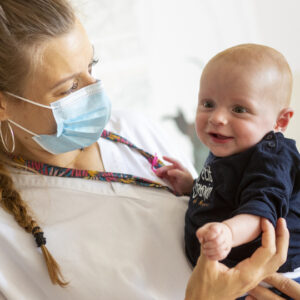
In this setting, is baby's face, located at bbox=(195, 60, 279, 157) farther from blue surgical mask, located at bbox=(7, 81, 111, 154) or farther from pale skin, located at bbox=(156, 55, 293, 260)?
blue surgical mask, located at bbox=(7, 81, 111, 154)

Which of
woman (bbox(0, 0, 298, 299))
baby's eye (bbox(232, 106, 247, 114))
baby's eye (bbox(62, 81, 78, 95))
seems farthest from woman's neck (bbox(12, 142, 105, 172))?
baby's eye (bbox(232, 106, 247, 114))

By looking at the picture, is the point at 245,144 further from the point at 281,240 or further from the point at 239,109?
the point at 281,240

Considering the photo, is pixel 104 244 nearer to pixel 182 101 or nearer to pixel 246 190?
pixel 246 190

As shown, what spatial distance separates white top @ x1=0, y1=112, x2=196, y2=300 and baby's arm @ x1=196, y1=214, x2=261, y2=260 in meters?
0.35

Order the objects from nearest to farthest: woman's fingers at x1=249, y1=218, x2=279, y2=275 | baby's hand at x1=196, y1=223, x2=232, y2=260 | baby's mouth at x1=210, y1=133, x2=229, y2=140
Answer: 1. baby's hand at x1=196, y1=223, x2=232, y2=260
2. woman's fingers at x1=249, y1=218, x2=279, y2=275
3. baby's mouth at x1=210, y1=133, x2=229, y2=140

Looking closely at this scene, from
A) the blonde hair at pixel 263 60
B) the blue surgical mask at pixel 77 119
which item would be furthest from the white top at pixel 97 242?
the blonde hair at pixel 263 60

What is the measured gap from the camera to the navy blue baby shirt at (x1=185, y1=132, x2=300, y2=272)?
3.72ft

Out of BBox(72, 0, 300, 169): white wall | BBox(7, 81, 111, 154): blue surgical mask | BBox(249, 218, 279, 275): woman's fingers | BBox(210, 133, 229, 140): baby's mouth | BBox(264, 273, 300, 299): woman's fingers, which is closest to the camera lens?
BBox(249, 218, 279, 275): woman's fingers

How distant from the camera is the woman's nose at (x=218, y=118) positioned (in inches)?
49.6

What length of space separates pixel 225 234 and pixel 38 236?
60 centimetres

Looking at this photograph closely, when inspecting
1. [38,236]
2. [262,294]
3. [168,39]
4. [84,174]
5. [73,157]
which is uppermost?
[168,39]

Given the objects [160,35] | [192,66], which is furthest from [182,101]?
[160,35]

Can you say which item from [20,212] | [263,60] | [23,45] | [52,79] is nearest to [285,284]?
[263,60]

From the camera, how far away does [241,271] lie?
1.10 m
